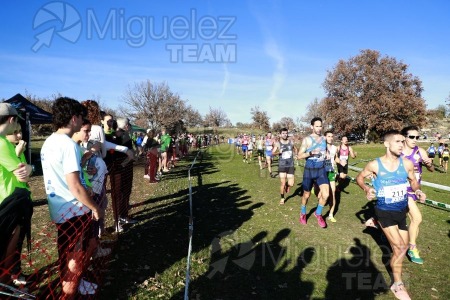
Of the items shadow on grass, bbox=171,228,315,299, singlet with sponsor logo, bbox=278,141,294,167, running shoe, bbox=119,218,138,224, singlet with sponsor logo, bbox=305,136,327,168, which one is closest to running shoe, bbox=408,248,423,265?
shadow on grass, bbox=171,228,315,299

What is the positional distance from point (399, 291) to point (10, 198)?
473cm

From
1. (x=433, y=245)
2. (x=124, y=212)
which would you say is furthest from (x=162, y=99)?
(x=433, y=245)

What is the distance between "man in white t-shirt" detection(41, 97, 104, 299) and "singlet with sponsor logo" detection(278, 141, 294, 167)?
22.3 ft

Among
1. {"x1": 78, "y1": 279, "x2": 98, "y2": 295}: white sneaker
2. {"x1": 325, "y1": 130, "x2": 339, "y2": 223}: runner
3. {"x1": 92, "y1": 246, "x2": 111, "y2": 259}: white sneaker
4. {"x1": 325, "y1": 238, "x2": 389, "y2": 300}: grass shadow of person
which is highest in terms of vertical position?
{"x1": 325, "y1": 130, "x2": 339, "y2": 223}: runner

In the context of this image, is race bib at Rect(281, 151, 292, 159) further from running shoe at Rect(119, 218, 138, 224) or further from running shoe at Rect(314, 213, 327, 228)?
running shoe at Rect(119, 218, 138, 224)

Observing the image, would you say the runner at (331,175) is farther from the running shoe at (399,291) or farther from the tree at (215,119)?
the tree at (215,119)

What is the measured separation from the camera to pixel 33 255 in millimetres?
5031

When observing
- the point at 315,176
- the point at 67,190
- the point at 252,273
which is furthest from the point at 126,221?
the point at 315,176

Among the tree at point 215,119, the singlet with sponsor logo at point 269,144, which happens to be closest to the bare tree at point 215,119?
the tree at point 215,119

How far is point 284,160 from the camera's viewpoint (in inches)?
363

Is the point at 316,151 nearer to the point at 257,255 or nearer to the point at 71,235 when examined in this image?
the point at 257,255

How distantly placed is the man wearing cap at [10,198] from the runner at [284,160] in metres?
7.00

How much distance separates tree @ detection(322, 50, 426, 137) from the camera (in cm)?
4462

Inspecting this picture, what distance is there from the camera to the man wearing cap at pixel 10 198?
2.58 m
